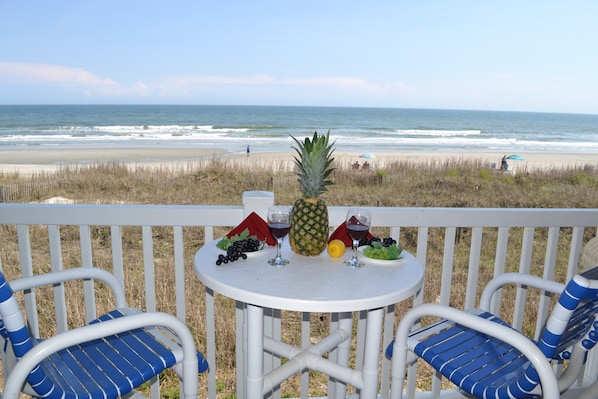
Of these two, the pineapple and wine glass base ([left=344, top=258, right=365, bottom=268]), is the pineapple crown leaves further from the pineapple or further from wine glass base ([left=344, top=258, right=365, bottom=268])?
wine glass base ([left=344, top=258, right=365, bottom=268])

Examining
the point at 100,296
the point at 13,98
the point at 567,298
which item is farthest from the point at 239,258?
the point at 13,98

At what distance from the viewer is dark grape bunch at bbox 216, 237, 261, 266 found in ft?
4.33

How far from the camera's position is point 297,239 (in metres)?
1.42

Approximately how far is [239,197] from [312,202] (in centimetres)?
548

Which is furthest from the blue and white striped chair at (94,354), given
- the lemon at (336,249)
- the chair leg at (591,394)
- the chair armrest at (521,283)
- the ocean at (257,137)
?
the ocean at (257,137)

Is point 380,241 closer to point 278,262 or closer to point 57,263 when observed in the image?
point 278,262

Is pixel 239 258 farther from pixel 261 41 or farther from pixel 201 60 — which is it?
pixel 201 60

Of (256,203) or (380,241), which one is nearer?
(380,241)

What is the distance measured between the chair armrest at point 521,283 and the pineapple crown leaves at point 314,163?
765 millimetres

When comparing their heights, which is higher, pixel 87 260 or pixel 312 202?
pixel 312 202

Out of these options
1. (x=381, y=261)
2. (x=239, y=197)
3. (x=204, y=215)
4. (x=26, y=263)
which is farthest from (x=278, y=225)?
(x=239, y=197)

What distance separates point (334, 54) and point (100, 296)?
86.9 ft

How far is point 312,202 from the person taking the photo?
139 cm

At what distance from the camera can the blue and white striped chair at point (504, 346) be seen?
1.02m
